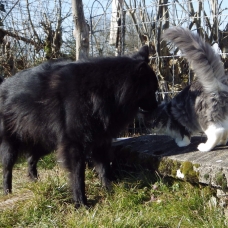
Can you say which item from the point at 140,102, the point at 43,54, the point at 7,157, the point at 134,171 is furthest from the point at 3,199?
the point at 43,54

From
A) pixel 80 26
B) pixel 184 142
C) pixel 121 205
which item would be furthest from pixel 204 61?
pixel 80 26

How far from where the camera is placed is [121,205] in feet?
12.5

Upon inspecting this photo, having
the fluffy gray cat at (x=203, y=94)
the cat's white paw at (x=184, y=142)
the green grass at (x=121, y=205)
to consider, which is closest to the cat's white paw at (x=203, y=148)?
the fluffy gray cat at (x=203, y=94)

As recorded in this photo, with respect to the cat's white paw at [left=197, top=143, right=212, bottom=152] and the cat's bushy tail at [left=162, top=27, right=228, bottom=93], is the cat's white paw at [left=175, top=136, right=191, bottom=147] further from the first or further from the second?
the cat's bushy tail at [left=162, top=27, right=228, bottom=93]

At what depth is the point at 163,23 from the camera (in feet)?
25.0

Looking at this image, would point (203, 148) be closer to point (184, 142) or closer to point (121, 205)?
point (184, 142)

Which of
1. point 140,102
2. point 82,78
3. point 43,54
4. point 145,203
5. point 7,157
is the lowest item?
point 145,203

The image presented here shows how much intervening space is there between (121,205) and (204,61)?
1.65 meters

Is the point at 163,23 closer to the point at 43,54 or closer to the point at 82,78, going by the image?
the point at 43,54

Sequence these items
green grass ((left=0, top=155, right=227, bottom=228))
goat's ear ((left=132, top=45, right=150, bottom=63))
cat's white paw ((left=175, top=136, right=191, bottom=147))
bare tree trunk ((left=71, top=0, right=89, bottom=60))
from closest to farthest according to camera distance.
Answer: green grass ((left=0, top=155, right=227, bottom=228)) → goat's ear ((left=132, top=45, right=150, bottom=63)) → cat's white paw ((left=175, top=136, right=191, bottom=147)) → bare tree trunk ((left=71, top=0, right=89, bottom=60))

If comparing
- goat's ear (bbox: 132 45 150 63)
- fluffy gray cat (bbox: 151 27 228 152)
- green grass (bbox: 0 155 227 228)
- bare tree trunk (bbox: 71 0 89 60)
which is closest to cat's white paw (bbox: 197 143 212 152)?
fluffy gray cat (bbox: 151 27 228 152)

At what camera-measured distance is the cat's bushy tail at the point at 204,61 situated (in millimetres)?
3893

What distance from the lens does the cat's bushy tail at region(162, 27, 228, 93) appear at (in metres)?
3.89

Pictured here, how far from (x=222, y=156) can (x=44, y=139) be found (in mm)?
1949
